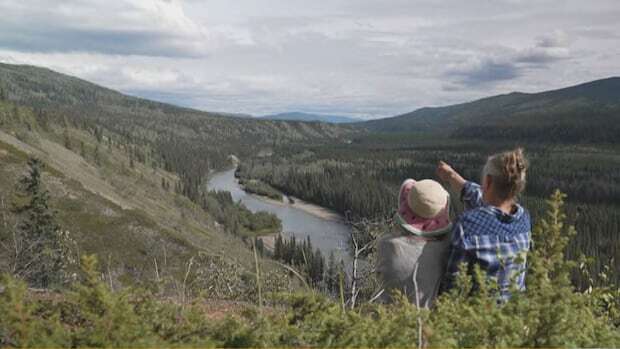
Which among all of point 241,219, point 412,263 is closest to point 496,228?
point 412,263

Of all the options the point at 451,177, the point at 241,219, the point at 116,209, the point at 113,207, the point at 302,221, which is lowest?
the point at 302,221

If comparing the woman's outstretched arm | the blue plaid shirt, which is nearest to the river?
the woman's outstretched arm

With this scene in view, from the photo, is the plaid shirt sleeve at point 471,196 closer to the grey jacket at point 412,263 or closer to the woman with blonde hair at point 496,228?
the woman with blonde hair at point 496,228

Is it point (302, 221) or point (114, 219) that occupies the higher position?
point (114, 219)

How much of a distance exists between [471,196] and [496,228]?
2.93 ft

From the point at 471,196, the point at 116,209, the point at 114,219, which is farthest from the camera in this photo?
the point at 116,209

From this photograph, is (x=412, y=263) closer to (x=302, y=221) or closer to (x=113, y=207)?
(x=113, y=207)

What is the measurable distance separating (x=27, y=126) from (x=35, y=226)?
298ft

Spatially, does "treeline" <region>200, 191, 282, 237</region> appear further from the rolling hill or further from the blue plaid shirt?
the blue plaid shirt

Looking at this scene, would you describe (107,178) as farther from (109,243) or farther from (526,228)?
(526,228)

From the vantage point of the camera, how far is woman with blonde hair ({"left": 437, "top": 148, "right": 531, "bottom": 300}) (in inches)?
189

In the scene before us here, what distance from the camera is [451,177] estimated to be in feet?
20.2

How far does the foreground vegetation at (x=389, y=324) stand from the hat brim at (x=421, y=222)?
1.93 ft

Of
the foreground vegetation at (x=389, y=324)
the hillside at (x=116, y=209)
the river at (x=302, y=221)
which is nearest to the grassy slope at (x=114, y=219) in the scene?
the hillside at (x=116, y=209)
